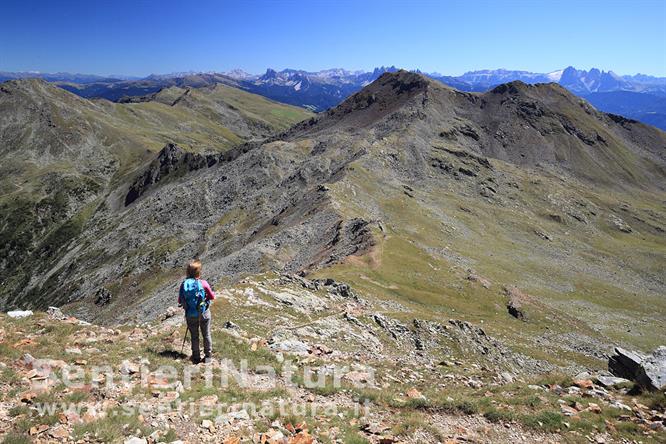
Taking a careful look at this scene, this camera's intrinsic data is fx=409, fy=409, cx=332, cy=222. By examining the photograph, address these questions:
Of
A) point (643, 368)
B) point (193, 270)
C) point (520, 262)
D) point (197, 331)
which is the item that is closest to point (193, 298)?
point (193, 270)

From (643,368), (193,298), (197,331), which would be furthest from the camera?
(643,368)

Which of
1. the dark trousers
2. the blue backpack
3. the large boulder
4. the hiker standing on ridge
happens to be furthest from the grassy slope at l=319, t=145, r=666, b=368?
the blue backpack

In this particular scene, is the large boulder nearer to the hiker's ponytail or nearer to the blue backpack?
the blue backpack

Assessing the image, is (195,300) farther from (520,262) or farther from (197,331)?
(520,262)

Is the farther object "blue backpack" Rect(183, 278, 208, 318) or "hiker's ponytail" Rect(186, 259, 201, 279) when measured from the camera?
"hiker's ponytail" Rect(186, 259, 201, 279)

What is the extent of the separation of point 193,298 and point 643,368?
18764mm

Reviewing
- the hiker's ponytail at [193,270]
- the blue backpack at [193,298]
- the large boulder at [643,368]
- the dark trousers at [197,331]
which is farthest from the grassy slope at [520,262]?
the hiker's ponytail at [193,270]

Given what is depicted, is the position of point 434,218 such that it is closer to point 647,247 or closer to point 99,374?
point 647,247

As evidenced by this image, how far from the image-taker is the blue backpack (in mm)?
16156

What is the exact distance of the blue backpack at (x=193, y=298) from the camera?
636 inches

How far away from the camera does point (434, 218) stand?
101125 mm

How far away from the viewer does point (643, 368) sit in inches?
673

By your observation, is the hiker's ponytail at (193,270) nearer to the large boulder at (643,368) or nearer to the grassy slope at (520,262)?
the large boulder at (643,368)

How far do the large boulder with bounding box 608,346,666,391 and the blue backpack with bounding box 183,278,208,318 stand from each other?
59.1 feet
